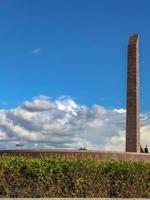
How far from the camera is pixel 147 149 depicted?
36.0m

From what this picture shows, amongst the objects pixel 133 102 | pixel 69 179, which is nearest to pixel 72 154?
pixel 69 179

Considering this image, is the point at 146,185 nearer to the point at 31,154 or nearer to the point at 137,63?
the point at 31,154

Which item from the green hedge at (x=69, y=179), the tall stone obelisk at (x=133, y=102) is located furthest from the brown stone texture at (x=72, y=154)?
the tall stone obelisk at (x=133, y=102)

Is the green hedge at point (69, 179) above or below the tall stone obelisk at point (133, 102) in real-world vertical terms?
below

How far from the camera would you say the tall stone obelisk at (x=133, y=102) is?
88.5 ft

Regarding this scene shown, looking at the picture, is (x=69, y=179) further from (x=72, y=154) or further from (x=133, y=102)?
(x=133, y=102)

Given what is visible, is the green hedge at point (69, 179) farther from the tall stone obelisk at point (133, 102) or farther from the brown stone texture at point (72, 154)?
the tall stone obelisk at point (133, 102)

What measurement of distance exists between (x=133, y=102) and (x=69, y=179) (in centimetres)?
1283

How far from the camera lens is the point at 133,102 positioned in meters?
27.0

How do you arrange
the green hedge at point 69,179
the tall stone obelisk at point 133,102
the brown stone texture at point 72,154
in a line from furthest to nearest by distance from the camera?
the tall stone obelisk at point 133,102, the brown stone texture at point 72,154, the green hedge at point 69,179

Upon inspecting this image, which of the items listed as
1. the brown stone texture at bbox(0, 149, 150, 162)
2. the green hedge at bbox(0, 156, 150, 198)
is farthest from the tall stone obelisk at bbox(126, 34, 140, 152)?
the green hedge at bbox(0, 156, 150, 198)

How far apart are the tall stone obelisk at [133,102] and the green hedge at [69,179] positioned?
1160 cm

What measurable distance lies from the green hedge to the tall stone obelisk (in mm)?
11604

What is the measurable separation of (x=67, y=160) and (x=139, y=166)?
2209mm
